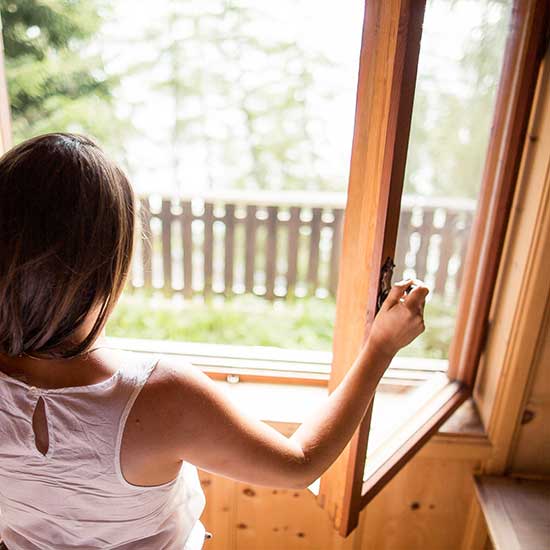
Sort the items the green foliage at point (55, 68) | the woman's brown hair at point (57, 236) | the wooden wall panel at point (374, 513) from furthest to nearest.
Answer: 1. the green foliage at point (55, 68)
2. the wooden wall panel at point (374, 513)
3. the woman's brown hair at point (57, 236)

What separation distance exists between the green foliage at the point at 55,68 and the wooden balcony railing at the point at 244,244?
877 mm

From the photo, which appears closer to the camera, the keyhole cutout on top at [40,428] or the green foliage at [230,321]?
the keyhole cutout on top at [40,428]

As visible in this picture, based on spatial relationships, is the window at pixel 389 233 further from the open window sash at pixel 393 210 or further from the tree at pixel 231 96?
the tree at pixel 231 96

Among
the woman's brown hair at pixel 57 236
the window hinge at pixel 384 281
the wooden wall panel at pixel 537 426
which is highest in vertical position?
the woman's brown hair at pixel 57 236

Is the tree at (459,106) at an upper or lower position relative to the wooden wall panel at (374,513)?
upper

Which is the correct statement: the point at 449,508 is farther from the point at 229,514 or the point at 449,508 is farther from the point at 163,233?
the point at 163,233

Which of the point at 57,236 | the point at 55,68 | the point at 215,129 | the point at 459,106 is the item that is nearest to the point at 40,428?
the point at 57,236

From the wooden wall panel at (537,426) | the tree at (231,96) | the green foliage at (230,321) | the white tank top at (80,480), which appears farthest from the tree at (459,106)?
the tree at (231,96)

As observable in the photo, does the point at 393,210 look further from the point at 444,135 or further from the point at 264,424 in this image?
the point at 444,135

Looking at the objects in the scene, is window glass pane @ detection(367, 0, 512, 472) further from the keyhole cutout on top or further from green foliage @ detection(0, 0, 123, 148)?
green foliage @ detection(0, 0, 123, 148)

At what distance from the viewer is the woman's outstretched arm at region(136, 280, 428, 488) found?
561mm

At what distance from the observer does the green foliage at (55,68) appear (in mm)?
2984

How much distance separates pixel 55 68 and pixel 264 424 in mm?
3303

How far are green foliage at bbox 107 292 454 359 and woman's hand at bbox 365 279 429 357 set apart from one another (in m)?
2.23
